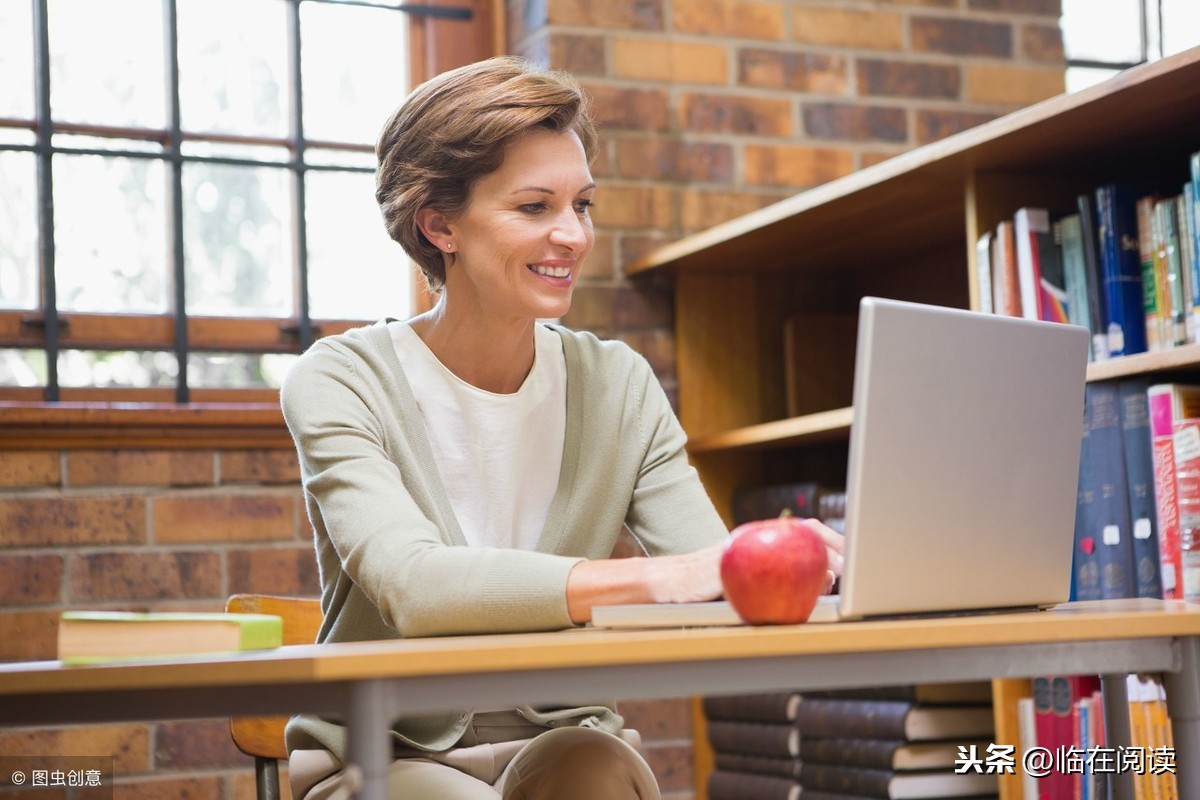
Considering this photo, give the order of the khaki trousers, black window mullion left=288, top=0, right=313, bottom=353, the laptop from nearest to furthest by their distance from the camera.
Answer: the laptop
the khaki trousers
black window mullion left=288, top=0, right=313, bottom=353

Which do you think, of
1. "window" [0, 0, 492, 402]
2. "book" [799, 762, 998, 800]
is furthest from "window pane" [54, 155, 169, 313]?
"book" [799, 762, 998, 800]

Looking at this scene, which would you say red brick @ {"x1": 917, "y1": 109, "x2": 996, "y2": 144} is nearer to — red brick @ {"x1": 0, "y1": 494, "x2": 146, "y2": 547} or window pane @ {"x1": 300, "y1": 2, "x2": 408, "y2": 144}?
window pane @ {"x1": 300, "y1": 2, "x2": 408, "y2": 144}

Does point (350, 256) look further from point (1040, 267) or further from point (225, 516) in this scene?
point (1040, 267)

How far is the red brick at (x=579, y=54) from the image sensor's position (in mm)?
2795

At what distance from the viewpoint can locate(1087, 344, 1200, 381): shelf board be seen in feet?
5.94

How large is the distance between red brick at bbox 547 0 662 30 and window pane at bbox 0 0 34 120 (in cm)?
95

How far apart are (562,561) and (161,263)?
1.67 meters

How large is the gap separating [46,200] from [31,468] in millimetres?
489

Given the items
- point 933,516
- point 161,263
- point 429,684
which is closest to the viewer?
point 429,684

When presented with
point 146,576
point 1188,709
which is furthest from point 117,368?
point 1188,709

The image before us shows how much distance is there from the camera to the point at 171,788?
2.47m

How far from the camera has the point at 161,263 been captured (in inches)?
105

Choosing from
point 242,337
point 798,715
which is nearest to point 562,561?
point 798,715

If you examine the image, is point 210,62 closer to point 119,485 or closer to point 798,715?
point 119,485
